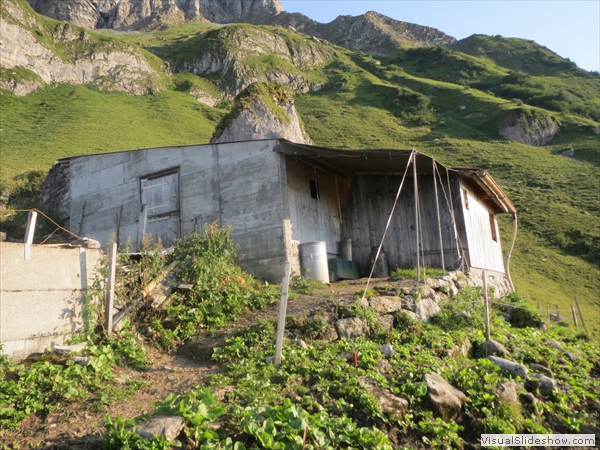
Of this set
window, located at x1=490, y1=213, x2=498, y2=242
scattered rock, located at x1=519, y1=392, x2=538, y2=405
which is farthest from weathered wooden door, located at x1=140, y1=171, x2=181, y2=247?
window, located at x1=490, y1=213, x2=498, y2=242

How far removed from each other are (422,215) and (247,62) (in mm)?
67893

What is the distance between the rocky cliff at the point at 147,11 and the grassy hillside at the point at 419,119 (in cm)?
2158

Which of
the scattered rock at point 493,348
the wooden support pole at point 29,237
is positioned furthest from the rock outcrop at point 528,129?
the wooden support pole at point 29,237

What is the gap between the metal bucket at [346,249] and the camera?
15.0 meters

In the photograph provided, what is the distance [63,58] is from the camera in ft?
189

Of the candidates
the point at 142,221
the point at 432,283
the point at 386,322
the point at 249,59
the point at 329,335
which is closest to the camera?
the point at 329,335

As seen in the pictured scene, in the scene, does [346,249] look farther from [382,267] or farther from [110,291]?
[110,291]

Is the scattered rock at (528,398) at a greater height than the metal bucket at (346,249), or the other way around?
the metal bucket at (346,249)

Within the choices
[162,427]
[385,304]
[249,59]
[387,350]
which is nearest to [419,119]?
[249,59]

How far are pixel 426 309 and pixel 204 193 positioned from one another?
23.2ft

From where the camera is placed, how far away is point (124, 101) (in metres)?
53.7

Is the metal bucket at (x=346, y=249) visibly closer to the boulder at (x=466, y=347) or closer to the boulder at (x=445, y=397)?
the boulder at (x=466, y=347)

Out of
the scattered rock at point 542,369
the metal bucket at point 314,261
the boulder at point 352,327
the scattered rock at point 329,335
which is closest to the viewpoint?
the scattered rock at point 542,369

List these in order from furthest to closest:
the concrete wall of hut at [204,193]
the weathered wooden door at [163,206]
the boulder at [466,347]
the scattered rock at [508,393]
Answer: the weathered wooden door at [163,206] → the concrete wall of hut at [204,193] → the boulder at [466,347] → the scattered rock at [508,393]
